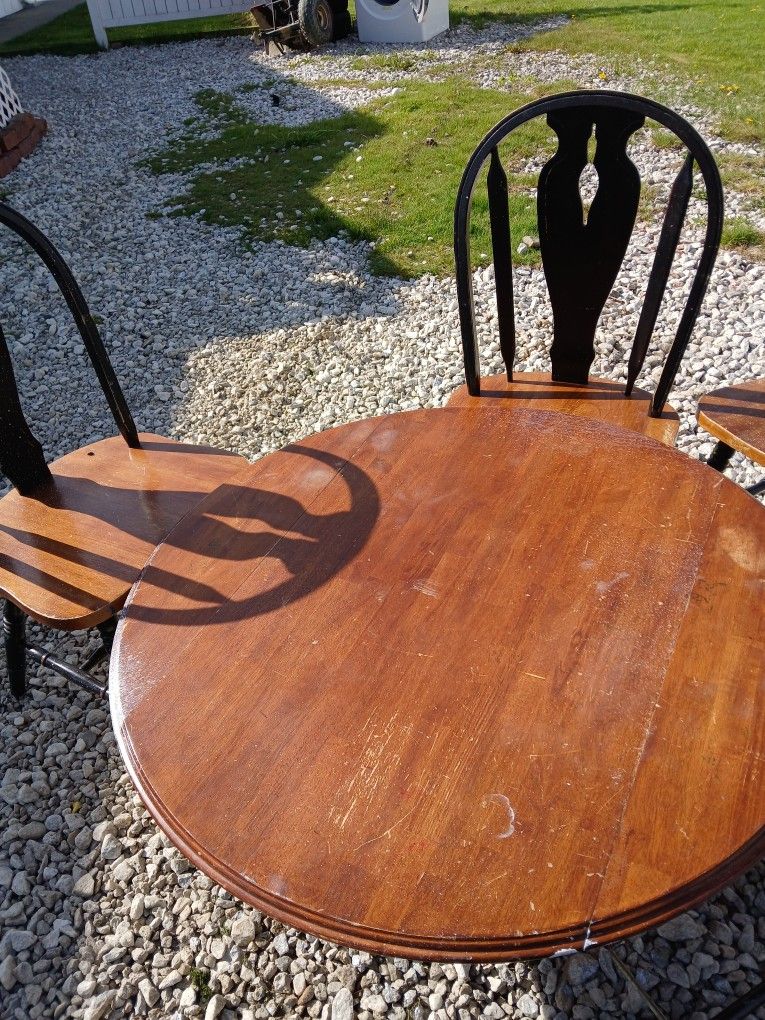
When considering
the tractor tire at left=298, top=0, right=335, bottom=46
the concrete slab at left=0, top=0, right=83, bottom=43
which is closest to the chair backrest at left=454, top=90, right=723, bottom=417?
the tractor tire at left=298, top=0, right=335, bottom=46

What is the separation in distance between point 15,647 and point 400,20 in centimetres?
954

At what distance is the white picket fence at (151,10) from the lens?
10352 millimetres

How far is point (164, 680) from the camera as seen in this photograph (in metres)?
1.17

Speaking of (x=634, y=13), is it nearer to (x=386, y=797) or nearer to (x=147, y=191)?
(x=147, y=191)

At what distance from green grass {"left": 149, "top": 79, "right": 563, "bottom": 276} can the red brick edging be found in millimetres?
1250

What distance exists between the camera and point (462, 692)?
1.09 m

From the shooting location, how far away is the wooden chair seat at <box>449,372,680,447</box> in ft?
6.48

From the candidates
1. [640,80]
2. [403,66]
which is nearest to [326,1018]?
[640,80]

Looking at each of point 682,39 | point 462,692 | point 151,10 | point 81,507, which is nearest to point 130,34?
point 151,10

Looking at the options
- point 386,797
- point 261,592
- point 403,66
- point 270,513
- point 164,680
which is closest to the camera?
point 386,797

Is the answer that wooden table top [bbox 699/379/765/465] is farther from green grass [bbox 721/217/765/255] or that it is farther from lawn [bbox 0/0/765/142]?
lawn [bbox 0/0/765/142]

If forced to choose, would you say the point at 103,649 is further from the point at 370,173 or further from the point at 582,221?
the point at 370,173

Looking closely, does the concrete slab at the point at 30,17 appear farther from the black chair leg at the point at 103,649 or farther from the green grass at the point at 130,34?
the black chair leg at the point at 103,649

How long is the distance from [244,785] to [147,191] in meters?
5.98
